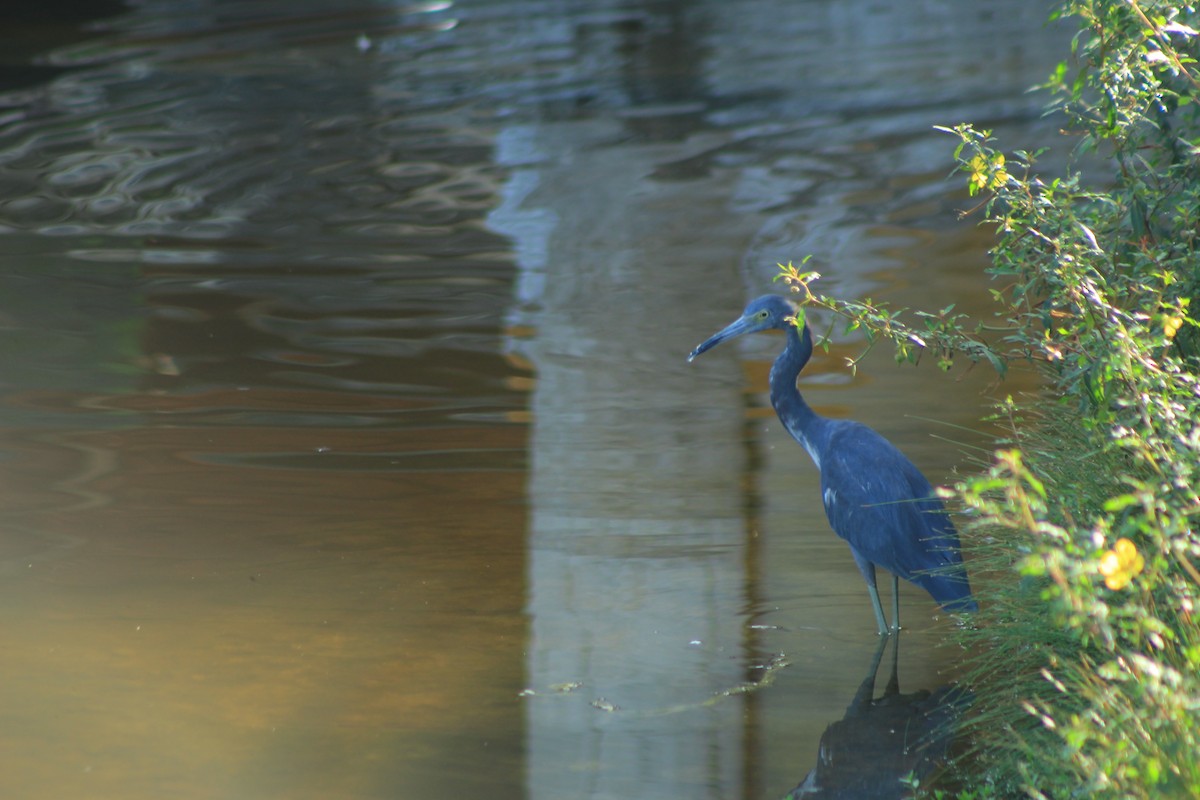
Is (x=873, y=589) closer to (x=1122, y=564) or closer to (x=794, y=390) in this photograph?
(x=794, y=390)

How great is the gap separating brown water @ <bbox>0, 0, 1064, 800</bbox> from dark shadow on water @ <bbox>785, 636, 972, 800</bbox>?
63mm

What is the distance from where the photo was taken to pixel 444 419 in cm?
633

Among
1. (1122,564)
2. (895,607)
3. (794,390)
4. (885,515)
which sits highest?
(1122,564)

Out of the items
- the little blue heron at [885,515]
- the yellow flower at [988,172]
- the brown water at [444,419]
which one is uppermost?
the yellow flower at [988,172]

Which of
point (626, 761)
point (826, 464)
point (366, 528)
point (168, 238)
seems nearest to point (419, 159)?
point (168, 238)

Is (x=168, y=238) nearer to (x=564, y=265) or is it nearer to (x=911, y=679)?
(x=564, y=265)

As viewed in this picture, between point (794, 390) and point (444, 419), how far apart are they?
2.10m

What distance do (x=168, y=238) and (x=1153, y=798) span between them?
783 cm

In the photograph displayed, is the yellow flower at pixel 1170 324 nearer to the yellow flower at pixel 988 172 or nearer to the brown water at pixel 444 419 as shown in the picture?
the yellow flower at pixel 988 172

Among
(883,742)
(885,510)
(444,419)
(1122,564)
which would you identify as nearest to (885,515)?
(885,510)

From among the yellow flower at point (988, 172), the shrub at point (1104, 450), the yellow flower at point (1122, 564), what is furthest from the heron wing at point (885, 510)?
the yellow flower at point (1122, 564)

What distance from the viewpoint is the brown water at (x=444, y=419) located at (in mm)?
3898

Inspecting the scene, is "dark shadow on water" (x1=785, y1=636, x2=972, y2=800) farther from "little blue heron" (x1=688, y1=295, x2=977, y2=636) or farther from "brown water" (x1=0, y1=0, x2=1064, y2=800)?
"little blue heron" (x1=688, y1=295, x2=977, y2=636)

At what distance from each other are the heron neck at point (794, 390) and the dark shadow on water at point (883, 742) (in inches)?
34.0
